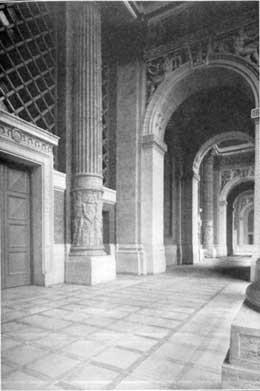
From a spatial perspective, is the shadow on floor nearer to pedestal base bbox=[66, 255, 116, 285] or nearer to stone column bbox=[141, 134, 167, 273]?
stone column bbox=[141, 134, 167, 273]

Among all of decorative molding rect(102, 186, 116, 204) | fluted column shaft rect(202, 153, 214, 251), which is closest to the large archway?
decorative molding rect(102, 186, 116, 204)

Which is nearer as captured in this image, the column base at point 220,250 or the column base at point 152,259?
the column base at point 152,259

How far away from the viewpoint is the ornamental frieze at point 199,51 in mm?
7953

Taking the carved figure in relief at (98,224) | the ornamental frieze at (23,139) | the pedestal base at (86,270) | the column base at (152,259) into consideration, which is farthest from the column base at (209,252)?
the ornamental frieze at (23,139)

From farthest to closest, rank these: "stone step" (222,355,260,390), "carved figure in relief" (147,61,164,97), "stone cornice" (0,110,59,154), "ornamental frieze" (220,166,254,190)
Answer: "ornamental frieze" (220,166,254,190)
"carved figure in relief" (147,61,164,97)
"stone cornice" (0,110,59,154)
"stone step" (222,355,260,390)

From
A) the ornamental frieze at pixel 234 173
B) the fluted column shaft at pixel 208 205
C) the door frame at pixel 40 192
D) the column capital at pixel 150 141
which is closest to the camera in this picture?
the door frame at pixel 40 192

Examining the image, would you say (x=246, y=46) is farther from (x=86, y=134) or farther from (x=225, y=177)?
(x=225, y=177)

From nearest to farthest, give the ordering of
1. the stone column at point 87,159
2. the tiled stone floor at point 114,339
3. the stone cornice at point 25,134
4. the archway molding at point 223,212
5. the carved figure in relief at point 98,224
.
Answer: the tiled stone floor at point 114,339
the stone cornice at point 25,134
the stone column at point 87,159
the carved figure in relief at point 98,224
the archway molding at point 223,212

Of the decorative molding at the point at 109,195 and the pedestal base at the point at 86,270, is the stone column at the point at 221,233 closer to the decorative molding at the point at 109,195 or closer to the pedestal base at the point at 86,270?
the decorative molding at the point at 109,195

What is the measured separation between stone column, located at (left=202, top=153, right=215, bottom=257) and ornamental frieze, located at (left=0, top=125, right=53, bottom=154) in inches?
496

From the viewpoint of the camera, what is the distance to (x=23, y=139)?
6.17 meters

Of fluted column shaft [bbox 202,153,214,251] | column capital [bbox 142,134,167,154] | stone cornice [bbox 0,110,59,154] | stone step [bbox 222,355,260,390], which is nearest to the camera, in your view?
stone step [bbox 222,355,260,390]

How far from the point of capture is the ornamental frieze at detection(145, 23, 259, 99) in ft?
26.1

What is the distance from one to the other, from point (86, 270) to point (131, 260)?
92.1 inches
